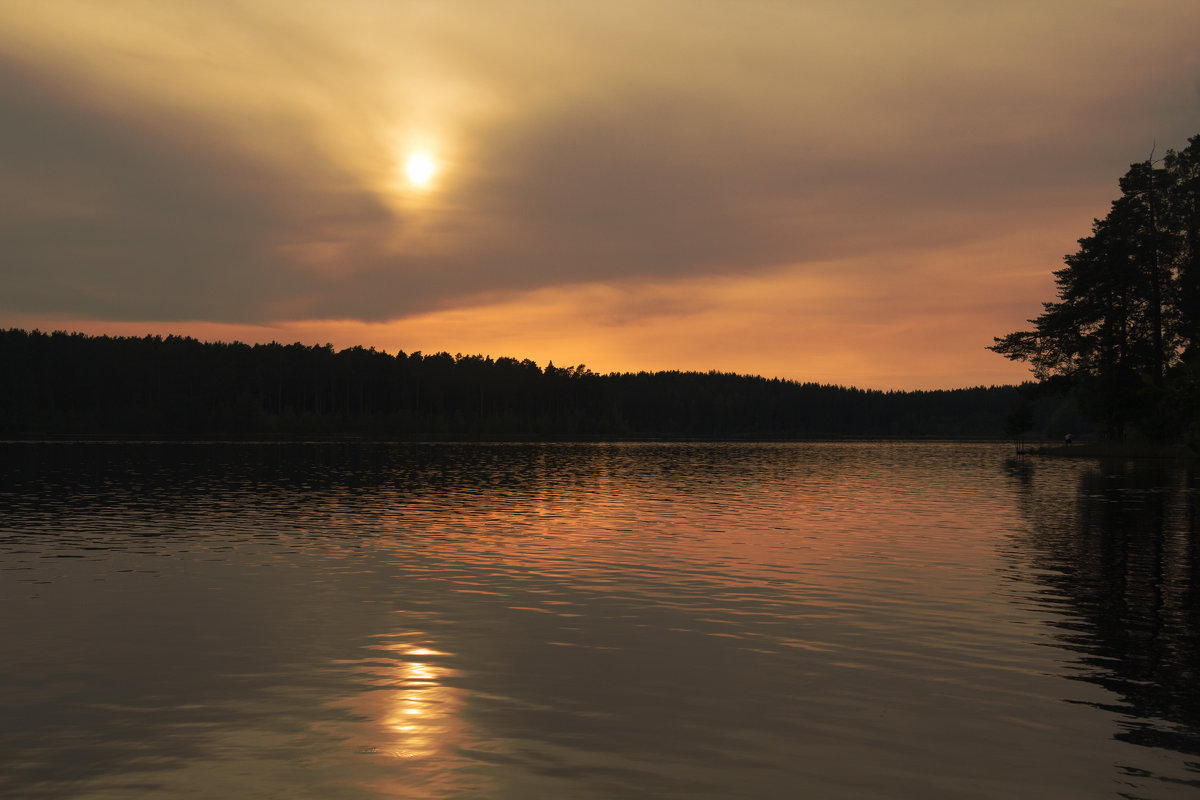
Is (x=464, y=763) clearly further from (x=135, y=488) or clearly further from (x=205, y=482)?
(x=205, y=482)

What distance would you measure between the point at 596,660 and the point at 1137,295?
103067mm

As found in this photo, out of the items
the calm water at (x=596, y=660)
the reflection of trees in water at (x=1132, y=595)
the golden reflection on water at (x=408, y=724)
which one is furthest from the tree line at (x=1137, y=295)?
the golden reflection on water at (x=408, y=724)

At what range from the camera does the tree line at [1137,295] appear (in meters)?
97.8

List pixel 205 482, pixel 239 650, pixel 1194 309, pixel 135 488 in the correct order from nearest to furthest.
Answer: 1. pixel 239 650
2. pixel 135 488
3. pixel 205 482
4. pixel 1194 309

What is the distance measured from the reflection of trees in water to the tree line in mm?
43985

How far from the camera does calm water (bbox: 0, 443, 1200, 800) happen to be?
12.3 metres

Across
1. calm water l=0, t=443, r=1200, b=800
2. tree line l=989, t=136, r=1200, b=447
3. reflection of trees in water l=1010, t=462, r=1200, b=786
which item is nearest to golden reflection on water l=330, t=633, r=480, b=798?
calm water l=0, t=443, r=1200, b=800

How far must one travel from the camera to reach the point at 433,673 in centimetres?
1727

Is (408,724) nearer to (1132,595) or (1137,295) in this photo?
(1132,595)

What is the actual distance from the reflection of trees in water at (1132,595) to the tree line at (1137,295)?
4398 cm

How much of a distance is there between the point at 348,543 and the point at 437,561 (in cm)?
617

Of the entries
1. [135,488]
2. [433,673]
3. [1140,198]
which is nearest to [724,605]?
[433,673]

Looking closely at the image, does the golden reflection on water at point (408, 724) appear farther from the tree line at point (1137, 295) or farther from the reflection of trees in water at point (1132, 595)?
the tree line at point (1137, 295)

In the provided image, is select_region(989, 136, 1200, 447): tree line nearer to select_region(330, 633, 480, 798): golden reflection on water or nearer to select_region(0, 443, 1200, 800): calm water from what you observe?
select_region(0, 443, 1200, 800): calm water
